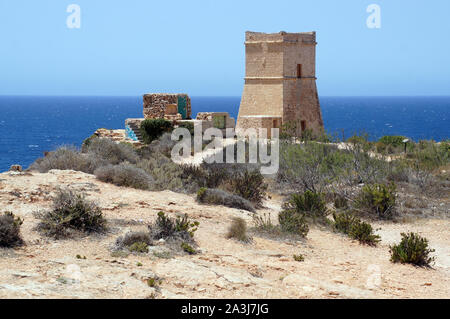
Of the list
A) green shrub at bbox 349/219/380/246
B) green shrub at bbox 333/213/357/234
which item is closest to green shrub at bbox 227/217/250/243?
green shrub at bbox 349/219/380/246

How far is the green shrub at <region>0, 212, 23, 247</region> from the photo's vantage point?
7715mm

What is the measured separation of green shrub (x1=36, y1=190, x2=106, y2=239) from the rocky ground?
23 cm

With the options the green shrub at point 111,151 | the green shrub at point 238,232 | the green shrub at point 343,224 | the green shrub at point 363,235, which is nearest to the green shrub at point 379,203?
the green shrub at point 343,224

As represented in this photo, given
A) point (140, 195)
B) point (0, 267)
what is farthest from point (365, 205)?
point (0, 267)

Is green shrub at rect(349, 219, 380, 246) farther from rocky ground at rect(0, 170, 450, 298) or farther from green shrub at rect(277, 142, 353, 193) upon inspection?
green shrub at rect(277, 142, 353, 193)

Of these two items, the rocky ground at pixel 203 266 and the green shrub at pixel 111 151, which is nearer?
the rocky ground at pixel 203 266

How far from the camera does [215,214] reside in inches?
446

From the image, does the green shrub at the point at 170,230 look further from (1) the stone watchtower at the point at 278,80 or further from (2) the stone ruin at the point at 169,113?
(1) the stone watchtower at the point at 278,80

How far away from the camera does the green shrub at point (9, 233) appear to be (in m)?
7.71

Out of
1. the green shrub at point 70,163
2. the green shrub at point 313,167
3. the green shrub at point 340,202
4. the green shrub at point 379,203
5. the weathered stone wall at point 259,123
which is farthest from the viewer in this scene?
the weathered stone wall at point 259,123

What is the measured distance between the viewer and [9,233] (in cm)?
777

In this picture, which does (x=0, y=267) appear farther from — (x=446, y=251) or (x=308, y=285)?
(x=446, y=251)

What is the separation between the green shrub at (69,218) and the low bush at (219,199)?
3.70 m

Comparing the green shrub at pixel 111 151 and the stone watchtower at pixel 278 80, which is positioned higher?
the stone watchtower at pixel 278 80
